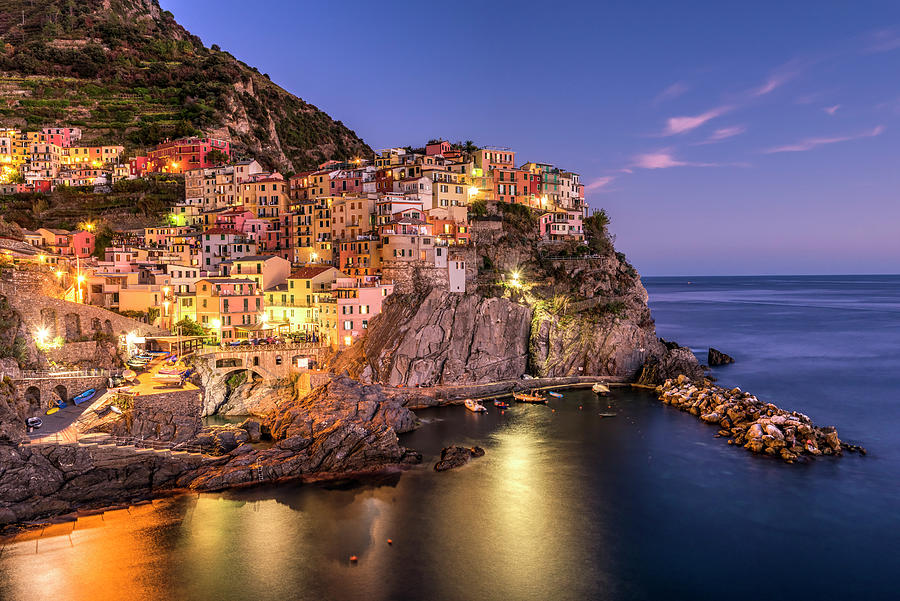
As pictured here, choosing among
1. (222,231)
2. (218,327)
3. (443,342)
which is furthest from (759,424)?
(222,231)

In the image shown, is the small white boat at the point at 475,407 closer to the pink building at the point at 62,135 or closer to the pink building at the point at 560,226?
the pink building at the point at 560,226

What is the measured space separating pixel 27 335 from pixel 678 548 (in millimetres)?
32685

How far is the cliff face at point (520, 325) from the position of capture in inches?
1583

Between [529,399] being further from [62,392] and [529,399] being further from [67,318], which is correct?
[67,318]

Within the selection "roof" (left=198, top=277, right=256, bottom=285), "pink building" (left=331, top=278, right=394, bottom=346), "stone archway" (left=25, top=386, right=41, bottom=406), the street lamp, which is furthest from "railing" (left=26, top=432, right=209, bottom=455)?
"roof" (left=198, top=277, right=256, bottom=285)

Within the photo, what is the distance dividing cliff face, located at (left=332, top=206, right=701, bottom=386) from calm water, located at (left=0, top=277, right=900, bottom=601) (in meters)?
6.44

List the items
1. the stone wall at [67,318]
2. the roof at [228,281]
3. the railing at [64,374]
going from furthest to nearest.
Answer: the roof at [228,281], the stone wall at [67,318], the railing at [64,374]

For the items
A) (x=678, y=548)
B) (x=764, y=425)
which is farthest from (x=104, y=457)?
(x=764, y=425)

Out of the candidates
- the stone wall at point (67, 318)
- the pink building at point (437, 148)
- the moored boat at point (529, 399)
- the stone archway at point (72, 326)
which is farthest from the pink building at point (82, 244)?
the moored boat at point (529, 399)

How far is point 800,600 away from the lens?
63.7ft

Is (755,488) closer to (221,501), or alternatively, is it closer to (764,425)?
(764,425)

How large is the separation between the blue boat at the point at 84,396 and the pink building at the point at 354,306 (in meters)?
15.1

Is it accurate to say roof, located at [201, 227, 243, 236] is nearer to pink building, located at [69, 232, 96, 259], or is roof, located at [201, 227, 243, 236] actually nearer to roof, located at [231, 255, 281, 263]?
roof, located at [231, 255, 281, 263]

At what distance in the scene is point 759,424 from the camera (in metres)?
32.1
